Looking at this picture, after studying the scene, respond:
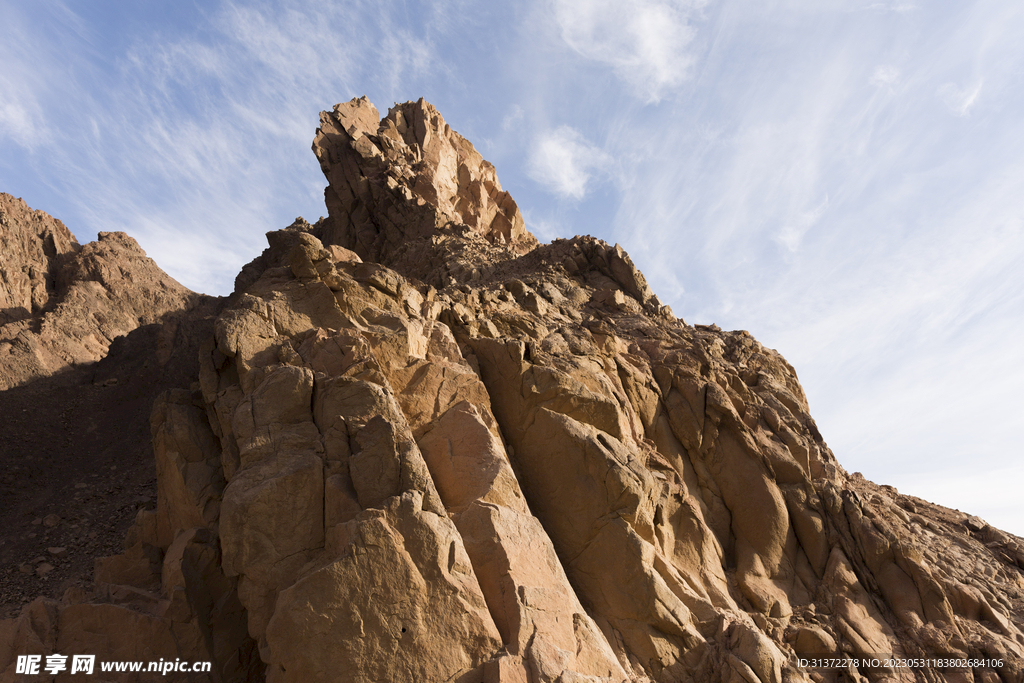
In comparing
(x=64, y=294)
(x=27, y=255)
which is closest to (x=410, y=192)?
(x=64, y=294)

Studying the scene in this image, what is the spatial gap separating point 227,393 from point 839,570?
19.6 metres

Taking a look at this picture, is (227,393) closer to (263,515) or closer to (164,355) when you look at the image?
(263,515)

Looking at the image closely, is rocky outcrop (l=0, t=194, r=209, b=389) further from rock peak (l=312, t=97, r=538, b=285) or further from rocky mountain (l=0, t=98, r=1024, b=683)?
rocky mountain (l=0, t=98, r=1024, b=683)

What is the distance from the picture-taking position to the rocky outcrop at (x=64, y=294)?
35.4 m

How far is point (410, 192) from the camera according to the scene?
44.8m

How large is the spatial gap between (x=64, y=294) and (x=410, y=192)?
1082 inches

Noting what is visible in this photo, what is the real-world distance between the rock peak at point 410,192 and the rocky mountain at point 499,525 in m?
17.0

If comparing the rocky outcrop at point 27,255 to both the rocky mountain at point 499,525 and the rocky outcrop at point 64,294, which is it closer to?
the rocky outcrop at point 64,294

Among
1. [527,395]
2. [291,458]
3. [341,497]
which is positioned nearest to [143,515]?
[291,458]

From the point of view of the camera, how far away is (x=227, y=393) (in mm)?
15898

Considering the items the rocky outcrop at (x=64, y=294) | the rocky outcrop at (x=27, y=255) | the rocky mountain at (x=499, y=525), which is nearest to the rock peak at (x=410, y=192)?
the rocky outcrop at (x=64, y=294)

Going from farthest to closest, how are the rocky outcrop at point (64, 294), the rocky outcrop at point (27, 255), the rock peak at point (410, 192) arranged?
the rocky outcrop at point (27, 255), the rock peak at point (410, 192), the rocky outcrop at point (64, 294)

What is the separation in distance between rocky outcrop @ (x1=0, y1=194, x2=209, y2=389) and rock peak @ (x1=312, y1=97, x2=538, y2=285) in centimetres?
1598

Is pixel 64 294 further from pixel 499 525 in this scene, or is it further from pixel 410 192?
pixel 499 525
